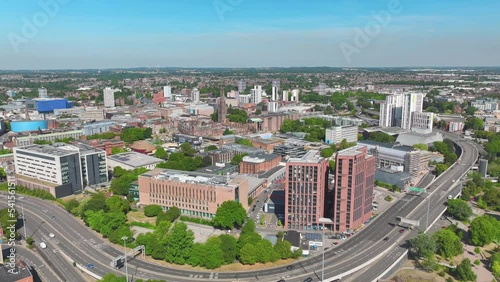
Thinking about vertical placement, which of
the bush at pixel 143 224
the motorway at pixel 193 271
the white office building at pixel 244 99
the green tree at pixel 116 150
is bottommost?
the bush at pixel 143 224

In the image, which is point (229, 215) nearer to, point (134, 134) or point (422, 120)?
point (134, 134)

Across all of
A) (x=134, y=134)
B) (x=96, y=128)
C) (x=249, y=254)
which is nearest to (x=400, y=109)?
(x=134, y=134)

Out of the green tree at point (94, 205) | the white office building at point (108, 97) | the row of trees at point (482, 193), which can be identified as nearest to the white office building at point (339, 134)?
the row of trees at point (482, 193)

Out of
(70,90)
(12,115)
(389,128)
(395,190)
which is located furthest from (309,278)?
(70,90)

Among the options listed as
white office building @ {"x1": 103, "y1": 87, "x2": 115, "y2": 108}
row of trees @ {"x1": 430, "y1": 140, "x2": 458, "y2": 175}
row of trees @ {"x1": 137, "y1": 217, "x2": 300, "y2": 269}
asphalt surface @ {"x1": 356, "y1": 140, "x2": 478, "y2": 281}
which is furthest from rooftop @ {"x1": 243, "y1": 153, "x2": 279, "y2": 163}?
white office building @ {"x1": 103, "y1": 87, "x2": 115, "y2": 108}

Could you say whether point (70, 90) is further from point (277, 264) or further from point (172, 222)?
point (277, 264)

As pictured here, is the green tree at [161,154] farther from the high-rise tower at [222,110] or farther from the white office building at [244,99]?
the white office building at [244,99]

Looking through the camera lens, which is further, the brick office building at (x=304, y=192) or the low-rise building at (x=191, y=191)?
the low-rise building at (x=191, y=191)
